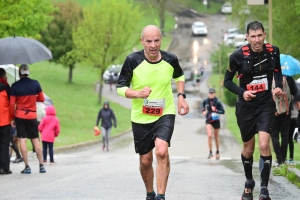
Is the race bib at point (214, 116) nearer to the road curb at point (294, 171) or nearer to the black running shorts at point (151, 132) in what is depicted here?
the road curb at point (294, 171)

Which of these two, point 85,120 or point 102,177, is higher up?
point 102,177

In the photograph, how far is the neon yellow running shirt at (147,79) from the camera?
895 centimetres

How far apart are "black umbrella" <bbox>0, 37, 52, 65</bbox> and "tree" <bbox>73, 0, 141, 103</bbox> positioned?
42.2 metres

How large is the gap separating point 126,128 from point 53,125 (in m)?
21.9

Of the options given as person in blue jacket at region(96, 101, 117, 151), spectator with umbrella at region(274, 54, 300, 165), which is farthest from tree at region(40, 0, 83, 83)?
spectator with umbrella at region(274, 54, 300, 165)

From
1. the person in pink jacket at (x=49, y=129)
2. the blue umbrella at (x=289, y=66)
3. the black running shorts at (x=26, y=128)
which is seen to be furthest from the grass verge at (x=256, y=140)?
the person in pink jacket at (x=49, y=129)

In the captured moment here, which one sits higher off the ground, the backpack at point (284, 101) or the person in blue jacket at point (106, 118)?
the backpack at point (284, 101)

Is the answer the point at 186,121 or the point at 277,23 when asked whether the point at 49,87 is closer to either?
the point at 186,121

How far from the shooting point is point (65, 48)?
62.7 m

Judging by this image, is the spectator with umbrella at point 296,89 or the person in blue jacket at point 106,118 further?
the person in blue jacket at point 106,118

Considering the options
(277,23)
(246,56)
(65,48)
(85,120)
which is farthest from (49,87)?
(246,56)

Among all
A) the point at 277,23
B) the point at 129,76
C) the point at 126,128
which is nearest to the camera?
the point at 129,76

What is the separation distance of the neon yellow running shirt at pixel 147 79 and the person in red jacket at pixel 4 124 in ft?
20.7

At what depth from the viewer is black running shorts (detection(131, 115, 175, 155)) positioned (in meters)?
8.90
